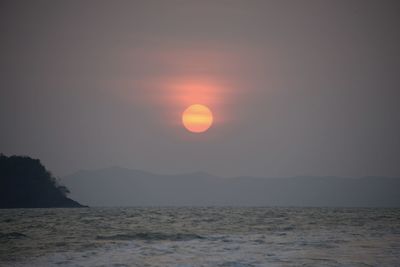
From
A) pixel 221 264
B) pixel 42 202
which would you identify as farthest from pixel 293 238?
pixel 42 202

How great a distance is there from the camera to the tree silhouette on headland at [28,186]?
171000mm

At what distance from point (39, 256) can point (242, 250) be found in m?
13.3

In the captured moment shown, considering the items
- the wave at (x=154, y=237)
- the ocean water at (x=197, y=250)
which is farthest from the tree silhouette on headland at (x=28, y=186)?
the wave at (x=154, y=237)

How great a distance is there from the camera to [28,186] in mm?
174125

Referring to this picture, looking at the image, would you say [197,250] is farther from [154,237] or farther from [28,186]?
[28,186]

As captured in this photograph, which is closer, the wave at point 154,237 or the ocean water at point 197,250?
the ocean water at point 197,250

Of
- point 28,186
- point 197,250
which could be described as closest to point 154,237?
point 197,250

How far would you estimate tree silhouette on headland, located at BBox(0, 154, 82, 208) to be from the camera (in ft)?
561

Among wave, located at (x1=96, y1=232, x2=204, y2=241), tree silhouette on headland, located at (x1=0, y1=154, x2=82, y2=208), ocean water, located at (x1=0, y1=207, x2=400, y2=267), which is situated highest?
tree silhouette on headland, located at (x1=0, y1=154, x2=82, y2=208)

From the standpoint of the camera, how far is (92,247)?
3091 centimetres

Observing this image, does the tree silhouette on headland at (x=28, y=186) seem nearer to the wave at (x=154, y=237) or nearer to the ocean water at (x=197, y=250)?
the ocean water at (x=197, y=250)

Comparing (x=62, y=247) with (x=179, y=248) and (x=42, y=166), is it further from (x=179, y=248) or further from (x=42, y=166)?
(x=42, y=166)

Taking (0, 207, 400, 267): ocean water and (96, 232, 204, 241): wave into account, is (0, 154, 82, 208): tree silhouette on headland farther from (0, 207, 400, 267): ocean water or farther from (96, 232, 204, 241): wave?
(96, 232, 204, 241): wave

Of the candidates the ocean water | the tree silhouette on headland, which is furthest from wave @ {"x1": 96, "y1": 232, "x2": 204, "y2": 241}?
the tree silhouette on headland
